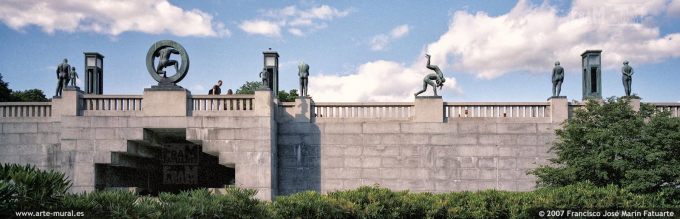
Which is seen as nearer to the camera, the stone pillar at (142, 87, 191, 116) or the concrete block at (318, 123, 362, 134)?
the stone pillar at (142, 87, 191, 116)

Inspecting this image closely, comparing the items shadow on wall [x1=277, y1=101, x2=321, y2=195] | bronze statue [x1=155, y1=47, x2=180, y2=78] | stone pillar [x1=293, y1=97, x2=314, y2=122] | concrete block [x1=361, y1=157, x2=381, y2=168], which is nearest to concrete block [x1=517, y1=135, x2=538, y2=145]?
concrete block [x1=361, y1=157, x2=381, y2=168]

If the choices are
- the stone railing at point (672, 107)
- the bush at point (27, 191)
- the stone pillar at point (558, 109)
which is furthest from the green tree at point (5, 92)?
the stone railing at point (672, 107)

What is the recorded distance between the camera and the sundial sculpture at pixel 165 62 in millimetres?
23625

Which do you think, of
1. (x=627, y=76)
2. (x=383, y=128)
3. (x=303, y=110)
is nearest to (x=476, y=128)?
(x=383, y=128)

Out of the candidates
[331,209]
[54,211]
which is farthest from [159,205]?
[331,209]

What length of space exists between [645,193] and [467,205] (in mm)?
5504

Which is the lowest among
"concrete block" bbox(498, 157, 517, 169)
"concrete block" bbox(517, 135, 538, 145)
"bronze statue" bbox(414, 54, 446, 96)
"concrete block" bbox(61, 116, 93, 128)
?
"concrete block" bbox(498, 157, 517, 169)

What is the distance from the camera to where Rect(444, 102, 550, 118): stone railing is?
24.4 meters

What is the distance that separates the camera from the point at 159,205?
39.9 ft

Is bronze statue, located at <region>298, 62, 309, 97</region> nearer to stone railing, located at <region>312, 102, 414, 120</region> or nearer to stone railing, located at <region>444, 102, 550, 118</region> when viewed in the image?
stone railing, located at <region>312, 102, 414, 120</region>

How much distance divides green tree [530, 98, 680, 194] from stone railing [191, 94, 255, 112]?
9761 millimetres

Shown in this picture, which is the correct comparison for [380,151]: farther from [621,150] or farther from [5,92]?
[5,92]

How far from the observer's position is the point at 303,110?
24.4 meters

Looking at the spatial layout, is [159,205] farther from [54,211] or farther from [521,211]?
[521,211]
